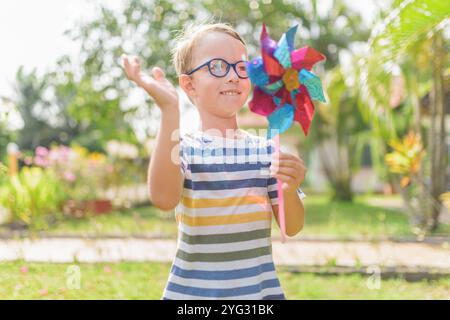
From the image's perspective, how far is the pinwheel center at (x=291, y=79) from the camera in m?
1.60

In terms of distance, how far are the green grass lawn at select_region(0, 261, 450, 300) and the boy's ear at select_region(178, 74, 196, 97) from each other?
2.63 meters

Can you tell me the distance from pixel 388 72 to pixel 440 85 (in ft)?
10.7

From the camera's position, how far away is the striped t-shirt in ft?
5.64

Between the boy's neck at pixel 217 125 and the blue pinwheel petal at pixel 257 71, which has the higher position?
the blue pinwheel petal at pixel 257 71

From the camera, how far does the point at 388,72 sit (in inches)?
224

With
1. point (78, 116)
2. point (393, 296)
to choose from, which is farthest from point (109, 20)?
point (393, 296)

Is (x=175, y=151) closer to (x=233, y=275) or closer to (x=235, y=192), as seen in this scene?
(x=235, y=192)

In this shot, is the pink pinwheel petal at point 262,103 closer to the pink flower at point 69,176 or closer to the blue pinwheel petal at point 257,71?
the blue pinwheel petal at point 257,71

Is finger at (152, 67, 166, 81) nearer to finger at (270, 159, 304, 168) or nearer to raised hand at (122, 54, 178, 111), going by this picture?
raised hand at (122, 54, 178, 111)

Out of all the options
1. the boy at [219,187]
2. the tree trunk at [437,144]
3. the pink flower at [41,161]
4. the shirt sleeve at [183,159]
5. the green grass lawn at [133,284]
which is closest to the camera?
the boy at [219,187]

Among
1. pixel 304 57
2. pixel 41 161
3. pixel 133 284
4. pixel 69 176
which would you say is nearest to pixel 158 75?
pixel 304 57

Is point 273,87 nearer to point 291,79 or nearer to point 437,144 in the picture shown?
point 291,79

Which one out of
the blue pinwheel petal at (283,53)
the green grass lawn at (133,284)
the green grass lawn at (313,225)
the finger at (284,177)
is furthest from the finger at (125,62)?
the green grass lawn at (313,225)
